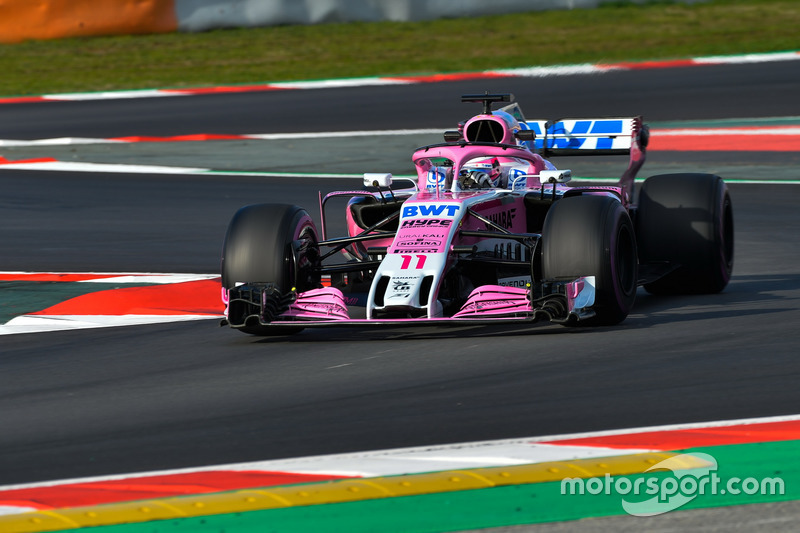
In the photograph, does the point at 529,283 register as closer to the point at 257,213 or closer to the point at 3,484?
the point at 257,213

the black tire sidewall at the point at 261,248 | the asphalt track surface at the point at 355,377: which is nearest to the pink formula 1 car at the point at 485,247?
the black tire sidewall at the point at 261,248

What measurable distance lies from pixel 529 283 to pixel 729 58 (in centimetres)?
1664

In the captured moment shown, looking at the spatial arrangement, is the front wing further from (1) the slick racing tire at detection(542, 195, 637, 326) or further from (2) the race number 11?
(2) the race number 11

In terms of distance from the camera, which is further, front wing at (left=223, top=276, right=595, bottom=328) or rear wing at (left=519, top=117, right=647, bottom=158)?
rear wing at (left=519, top=117, right=647, bottom=158)

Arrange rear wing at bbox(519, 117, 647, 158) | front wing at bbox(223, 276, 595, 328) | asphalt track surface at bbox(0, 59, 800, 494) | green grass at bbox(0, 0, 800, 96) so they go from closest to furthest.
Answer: asphalt track surface at bbox(0, 59, 800, 494) < front wing at bbox(223, 276, 595, 328) < rear wing at bbox(519, 117, 647, 158) < green grass at bbox(0, 0, 800, 96)

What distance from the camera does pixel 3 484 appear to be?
5.17 m

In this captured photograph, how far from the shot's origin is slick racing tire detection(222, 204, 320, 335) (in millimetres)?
7965

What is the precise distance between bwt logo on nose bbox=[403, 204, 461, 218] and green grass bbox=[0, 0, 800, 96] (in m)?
16.3

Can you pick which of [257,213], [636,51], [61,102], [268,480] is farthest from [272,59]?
[268,480]

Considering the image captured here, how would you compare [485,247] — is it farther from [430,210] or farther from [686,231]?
[686,231]

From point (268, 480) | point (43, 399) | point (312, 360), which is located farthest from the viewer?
point (312, 360)

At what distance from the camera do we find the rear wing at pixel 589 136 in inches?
386

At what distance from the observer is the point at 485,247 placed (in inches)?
325

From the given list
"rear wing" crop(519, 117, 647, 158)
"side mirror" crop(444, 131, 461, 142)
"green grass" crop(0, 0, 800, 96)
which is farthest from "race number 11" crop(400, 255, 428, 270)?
"green grass" crop(0, 0, 800, 96)
